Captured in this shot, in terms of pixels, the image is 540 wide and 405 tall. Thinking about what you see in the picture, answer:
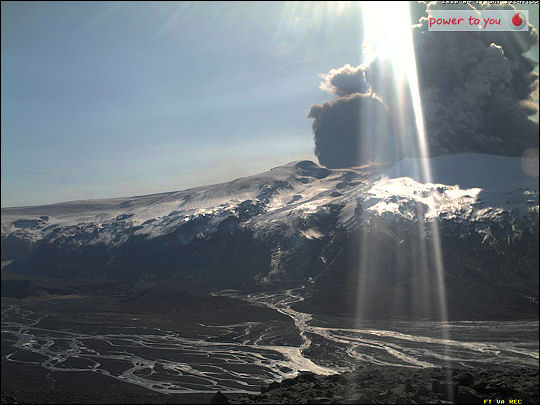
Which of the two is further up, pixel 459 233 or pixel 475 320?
pixel 459 233

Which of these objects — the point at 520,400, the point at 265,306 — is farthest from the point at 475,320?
the point at 520,400

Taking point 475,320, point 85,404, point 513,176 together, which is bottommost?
point 475,320

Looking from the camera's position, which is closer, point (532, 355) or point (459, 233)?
point (532, 355)

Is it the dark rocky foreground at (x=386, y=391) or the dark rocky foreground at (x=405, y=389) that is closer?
the dark rocky foreground at (x=405, y=389)

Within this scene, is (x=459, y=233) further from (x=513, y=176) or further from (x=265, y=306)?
(x=265, y=306)

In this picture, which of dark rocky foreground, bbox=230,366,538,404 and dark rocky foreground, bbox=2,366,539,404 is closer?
dark rocky foreground, bbox=230,366,538,404

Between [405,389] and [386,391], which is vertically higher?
[386,391]
